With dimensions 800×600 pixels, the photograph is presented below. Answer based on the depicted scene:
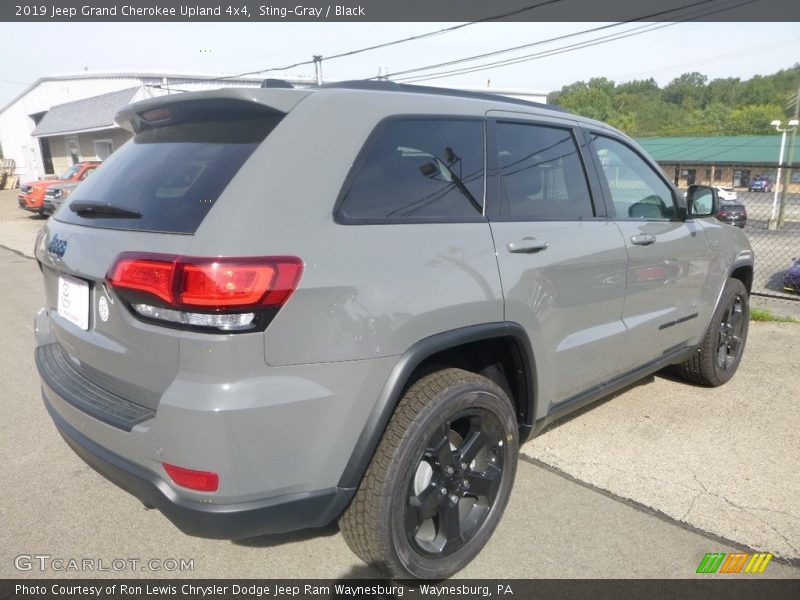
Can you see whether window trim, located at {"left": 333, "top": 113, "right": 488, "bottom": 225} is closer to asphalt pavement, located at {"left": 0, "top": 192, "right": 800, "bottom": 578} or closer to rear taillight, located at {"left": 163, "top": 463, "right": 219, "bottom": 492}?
rear taillight, located at {"left": 163, "top": 463, "right": 219, "bottom": 492}

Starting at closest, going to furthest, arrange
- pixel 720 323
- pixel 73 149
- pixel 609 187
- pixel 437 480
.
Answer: pixel 437 480
pixel 609 187
pixel 720 323
pixel 73 149

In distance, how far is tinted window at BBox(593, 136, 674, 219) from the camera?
11.2 feet

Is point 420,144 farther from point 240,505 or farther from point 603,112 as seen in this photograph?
point 603,112

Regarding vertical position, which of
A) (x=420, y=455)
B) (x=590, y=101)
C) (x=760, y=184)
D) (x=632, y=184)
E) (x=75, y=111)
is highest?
(x=590, y=101)

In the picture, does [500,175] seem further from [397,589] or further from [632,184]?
[397,589]

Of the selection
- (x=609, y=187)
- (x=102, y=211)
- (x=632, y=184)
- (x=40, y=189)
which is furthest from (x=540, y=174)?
(x=40, y=189)

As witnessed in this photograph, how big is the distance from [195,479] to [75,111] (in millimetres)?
33427

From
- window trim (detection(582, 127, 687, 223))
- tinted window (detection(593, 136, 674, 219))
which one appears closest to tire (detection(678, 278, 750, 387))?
window trim (detection(582, 127, 687, 223))

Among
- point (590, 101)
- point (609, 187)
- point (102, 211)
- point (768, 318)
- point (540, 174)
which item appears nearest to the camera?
point (102, 211)

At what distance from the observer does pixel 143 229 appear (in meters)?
2.08

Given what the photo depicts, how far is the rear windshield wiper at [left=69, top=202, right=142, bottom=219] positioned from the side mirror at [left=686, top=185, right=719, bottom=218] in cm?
326

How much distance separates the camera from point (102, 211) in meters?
2.32

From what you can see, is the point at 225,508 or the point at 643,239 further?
the point at 643,239

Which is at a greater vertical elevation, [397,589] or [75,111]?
[75,111]
